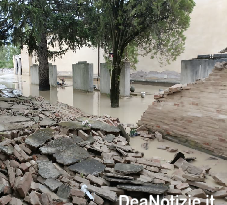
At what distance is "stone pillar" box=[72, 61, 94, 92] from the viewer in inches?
590

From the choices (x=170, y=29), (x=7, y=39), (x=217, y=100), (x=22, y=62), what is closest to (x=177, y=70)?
(x=170, y=29)

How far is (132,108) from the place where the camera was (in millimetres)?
10477

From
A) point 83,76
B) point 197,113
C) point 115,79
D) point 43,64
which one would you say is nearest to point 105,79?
point 83,76

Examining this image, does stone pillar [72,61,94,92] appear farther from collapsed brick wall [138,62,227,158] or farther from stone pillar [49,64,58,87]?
collapsed brick wall [138,62,227,158]

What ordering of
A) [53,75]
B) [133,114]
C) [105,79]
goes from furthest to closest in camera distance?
1. [53,75]
2. [105,79]
3. [133,114]

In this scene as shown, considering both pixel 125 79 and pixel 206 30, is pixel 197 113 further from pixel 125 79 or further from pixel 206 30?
pixel 206 30

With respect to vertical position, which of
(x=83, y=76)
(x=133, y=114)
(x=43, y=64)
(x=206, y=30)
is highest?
(x=206, y=30)

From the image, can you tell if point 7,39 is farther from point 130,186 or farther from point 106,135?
point 130,186

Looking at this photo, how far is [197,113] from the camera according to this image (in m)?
5.66

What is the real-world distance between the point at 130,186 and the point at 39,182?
4.70 ft

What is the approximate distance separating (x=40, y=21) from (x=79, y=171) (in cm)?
949

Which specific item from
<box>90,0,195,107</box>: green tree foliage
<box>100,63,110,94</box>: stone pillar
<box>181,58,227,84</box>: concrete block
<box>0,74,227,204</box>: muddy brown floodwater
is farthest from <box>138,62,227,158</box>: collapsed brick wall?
<box>100,63,110,94</box>: stone pillar

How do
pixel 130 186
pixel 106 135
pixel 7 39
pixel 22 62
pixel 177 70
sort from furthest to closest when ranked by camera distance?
pixel 22 62, pixel 177 70, pixel 7 39, pixel 106 135, pixel 130 186

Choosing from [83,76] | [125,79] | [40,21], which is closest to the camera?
[40,21]
